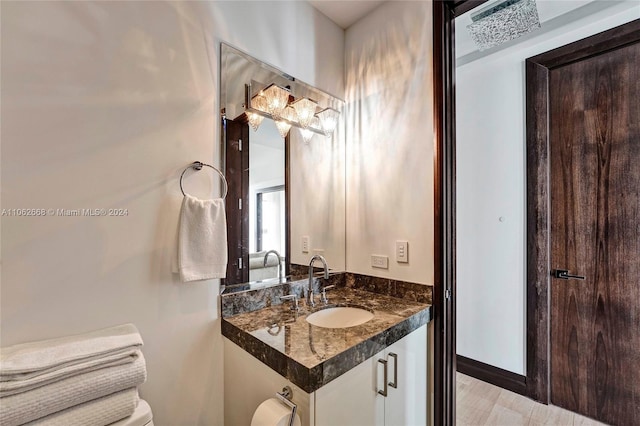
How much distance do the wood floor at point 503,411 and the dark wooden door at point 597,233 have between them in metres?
0.10

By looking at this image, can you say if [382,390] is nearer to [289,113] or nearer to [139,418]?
[139,418]

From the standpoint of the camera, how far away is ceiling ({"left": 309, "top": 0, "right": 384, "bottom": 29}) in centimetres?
178

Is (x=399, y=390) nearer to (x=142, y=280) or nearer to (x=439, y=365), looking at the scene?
(x=439, y=365)

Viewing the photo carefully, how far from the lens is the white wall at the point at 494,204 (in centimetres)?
213

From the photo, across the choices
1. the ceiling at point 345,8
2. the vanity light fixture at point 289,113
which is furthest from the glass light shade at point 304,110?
the ceiling at point 345,8

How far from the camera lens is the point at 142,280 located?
1.10 metres

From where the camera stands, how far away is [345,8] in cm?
182

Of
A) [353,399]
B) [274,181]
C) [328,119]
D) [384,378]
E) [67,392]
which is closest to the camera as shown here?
[67,392]

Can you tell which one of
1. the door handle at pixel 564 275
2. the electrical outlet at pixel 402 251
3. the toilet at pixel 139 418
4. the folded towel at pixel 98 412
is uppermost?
the electrical outlet at pixel 402 251

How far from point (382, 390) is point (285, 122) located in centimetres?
137

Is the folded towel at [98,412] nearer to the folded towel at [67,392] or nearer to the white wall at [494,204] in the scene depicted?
the folded towel at [67,392]

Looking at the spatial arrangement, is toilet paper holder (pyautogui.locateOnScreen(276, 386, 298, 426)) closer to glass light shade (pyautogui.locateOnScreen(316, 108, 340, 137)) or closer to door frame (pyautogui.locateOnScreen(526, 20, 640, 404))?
glass light shade (pyautogui.locateOnScreen(316, 108, 340, 137))

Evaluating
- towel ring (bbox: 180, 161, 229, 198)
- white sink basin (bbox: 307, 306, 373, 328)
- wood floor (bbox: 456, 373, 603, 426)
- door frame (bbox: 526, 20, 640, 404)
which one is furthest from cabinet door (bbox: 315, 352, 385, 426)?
door frame (bbox: 526, 20, 640, 404)

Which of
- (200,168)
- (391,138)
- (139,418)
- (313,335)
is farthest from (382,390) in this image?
(391,138)
